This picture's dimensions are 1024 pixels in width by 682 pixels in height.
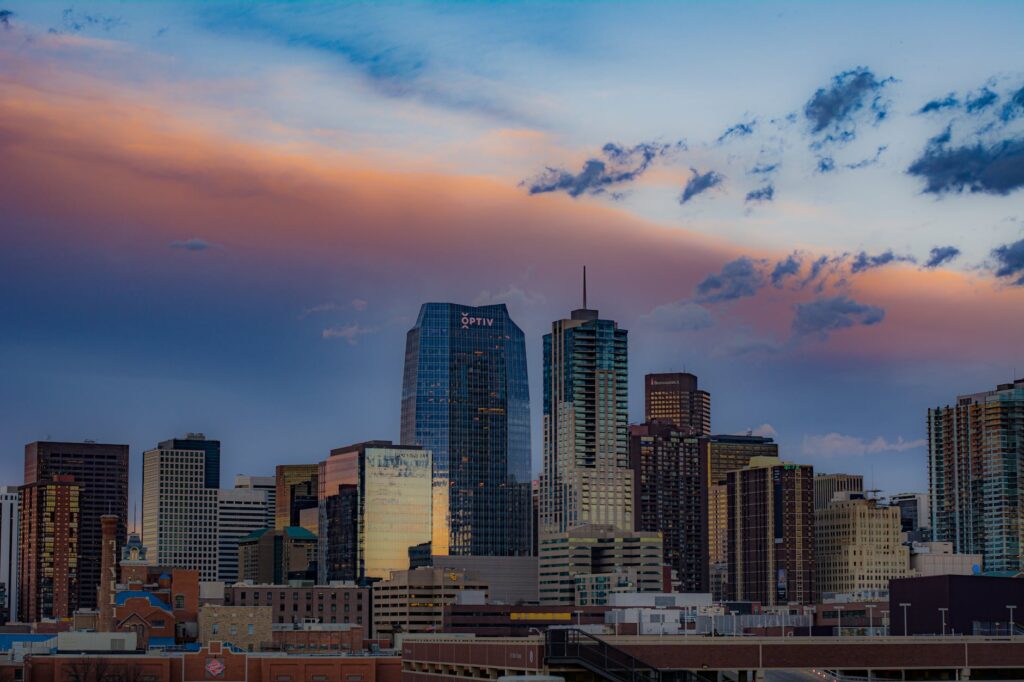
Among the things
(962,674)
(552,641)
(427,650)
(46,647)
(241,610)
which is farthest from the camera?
(241,610)

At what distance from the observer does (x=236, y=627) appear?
179 meters

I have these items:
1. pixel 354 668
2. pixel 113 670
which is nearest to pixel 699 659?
pixel 354 668

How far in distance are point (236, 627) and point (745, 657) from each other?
72323 mm

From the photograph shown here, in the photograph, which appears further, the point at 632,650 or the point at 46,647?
the point at 46,647

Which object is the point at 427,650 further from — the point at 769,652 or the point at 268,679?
the point at 769,652

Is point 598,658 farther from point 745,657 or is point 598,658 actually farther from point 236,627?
point 236,627

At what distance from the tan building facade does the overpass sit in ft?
184

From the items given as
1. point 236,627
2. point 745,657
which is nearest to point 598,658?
point 745,657

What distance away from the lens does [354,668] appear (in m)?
135

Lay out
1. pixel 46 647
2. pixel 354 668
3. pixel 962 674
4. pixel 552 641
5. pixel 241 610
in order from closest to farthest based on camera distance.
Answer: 1. pixel 552 641
2. pixel 962 674
3. pixel 354 668
4. pixel 46 647
5. pixel 241 610

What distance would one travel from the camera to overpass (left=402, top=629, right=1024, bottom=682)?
116m

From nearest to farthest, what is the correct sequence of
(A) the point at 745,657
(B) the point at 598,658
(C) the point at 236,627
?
1. (B) the point at 598,658
2. (A) the point at 745,657
3. (C) the point at 236,627

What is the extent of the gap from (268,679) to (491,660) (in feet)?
55.9

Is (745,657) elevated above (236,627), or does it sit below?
above
